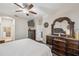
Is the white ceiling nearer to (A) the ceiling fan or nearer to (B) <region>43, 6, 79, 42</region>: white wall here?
(A) the ceiling fan

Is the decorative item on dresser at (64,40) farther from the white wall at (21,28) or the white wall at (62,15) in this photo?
the white wall at (21,28)

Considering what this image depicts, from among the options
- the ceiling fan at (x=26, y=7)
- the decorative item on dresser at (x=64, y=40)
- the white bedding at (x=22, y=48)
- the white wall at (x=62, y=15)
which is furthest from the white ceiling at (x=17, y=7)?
the decorative item on dresser at (x=64, y=40)

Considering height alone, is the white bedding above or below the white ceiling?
below

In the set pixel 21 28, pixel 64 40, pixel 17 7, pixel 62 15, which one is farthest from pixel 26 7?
pixel 64 40

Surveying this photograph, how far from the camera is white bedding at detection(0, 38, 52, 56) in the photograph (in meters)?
1.41

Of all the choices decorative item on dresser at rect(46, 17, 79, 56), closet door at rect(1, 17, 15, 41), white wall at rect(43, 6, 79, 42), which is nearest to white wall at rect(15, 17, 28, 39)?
closet door at rect(1, 17, 15, 41)

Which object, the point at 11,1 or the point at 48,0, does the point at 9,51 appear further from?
the point at 48,0

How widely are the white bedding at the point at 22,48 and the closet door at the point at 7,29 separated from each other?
96 millimetres

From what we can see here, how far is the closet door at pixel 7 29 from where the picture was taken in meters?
1.47

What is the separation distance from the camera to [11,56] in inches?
55.1

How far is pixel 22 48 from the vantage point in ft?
4.83

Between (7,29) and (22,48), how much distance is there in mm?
352

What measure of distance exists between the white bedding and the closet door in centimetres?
10

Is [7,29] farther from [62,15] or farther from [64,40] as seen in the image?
[64,40]
